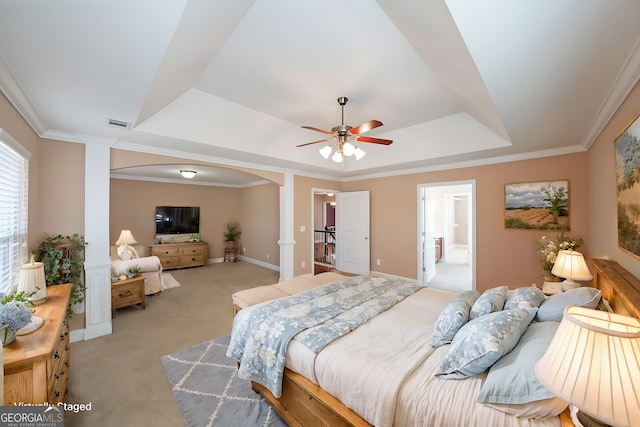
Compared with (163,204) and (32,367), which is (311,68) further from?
(163,204)

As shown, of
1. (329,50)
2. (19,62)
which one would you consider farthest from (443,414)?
(19,62)

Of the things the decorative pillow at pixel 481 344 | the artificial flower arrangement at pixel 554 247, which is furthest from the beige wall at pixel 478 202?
the decorative pillow at pixel 481 344

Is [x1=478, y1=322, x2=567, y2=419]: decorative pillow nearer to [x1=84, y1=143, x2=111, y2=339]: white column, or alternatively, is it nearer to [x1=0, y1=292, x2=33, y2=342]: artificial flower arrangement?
[x1=0, y1=292, x2=33, y2=342]: artificial flower arrangement

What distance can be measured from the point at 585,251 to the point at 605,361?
3.73 metres

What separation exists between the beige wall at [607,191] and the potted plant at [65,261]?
491cm

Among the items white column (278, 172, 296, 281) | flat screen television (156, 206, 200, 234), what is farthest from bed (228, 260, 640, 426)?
flat screen television (156, 206, 200, 234)

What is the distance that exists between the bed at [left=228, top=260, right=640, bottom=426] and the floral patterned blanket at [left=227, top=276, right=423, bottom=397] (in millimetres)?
64

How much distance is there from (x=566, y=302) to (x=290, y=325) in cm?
181

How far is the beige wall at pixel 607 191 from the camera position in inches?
68.6

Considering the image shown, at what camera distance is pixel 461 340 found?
1374mm

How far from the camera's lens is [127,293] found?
3773mm

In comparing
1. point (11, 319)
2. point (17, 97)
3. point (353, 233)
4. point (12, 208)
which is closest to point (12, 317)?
point (11, 319)

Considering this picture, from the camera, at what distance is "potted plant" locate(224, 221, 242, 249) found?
7.83 meters

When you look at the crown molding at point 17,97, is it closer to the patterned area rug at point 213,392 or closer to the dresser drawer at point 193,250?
the patterned area rug at point 213,392
